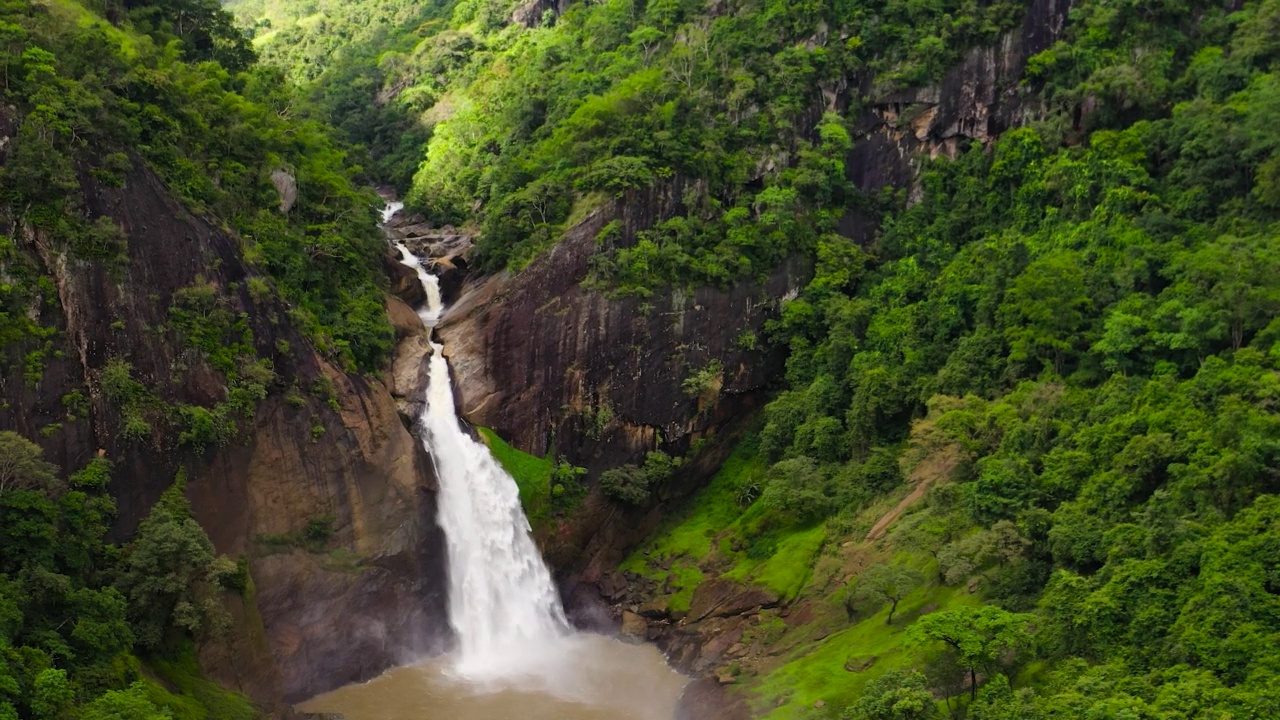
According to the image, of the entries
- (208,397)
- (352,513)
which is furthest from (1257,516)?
(208,397)

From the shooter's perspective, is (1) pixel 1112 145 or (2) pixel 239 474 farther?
(1) pixel 1112 145

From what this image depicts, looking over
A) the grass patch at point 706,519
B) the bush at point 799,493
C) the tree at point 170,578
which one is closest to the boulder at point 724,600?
the grass patch at point 706,519

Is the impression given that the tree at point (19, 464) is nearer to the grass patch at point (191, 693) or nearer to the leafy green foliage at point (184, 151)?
the leafy green foliage at point (184, 151)

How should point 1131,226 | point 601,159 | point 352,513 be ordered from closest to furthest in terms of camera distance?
point 352,513 < point 1131,226 < point 601,159

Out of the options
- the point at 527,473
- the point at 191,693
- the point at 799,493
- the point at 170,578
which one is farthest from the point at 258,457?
the point at 799,493

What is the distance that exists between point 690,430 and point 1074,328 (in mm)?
17374

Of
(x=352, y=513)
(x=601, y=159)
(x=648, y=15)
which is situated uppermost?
(x=648, y=15)

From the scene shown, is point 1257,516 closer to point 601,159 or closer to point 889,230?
point 889,230

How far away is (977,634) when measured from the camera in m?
26.7

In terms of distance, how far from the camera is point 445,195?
58656mm

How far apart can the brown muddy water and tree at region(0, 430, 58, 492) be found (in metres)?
11.1

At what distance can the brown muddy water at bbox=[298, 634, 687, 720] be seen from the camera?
3250cm

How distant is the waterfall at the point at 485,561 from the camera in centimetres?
3788

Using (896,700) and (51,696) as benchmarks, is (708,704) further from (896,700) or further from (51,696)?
(51,696)
